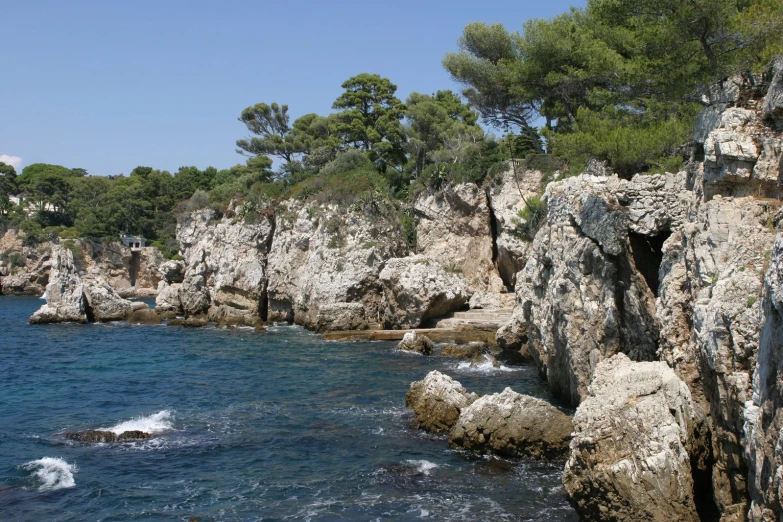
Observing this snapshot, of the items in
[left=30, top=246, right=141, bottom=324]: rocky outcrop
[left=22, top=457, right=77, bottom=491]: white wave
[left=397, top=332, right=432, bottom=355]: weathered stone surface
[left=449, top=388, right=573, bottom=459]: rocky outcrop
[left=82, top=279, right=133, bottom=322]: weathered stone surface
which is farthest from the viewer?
[left=82, top=279, right=133, bottom=322]: weathered stone surface

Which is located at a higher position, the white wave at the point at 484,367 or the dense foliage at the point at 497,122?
the dense foliage at the point at 497,122

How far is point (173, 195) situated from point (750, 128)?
83.8 m

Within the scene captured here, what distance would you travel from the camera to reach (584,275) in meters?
17.2

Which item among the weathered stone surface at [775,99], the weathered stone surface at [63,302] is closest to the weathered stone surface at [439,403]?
the weathered stone surface at [775,99]

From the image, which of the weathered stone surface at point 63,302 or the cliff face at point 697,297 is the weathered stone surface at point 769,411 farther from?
the weathered stone surface at point 63,302

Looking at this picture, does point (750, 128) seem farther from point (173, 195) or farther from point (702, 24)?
point (173, 195)

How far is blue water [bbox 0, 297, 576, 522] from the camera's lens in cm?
1312

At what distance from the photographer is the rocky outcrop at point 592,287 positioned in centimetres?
1644

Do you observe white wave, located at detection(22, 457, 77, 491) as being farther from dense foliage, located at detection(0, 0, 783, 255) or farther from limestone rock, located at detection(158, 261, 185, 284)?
limestone rock, located at detection(158, 261, 185, 284)

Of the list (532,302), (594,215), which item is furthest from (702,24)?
(532,302)

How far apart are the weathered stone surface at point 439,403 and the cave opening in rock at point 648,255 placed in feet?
18.2

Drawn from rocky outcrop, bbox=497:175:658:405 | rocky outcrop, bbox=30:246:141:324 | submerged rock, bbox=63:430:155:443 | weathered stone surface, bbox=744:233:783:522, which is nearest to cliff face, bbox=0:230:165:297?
rocky outcrop, bbox=30:246:141:324

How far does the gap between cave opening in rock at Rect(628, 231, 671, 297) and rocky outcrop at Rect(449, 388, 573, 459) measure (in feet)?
13.7

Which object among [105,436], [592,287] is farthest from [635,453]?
[105,436]
